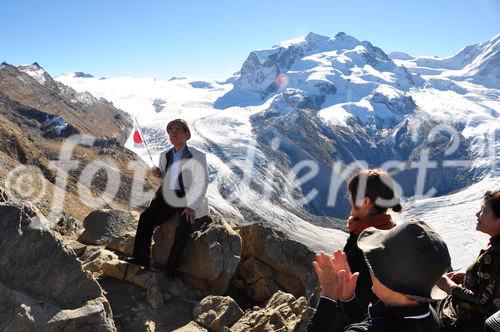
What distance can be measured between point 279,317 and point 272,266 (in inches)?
131

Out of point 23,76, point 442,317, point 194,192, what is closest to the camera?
point 442,317

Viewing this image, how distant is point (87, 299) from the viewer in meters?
7.02

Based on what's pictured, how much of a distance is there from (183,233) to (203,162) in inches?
58.7

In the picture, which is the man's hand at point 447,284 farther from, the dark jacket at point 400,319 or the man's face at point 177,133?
the man's face at point 177,133

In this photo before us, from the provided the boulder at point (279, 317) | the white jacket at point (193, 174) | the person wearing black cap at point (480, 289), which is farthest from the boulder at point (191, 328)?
the person wearing black cap at point (480, 289)

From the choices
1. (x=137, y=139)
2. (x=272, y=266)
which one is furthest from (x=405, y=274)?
(x=137, y=139)

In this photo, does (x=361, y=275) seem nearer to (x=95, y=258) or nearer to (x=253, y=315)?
(x=253, y=315)

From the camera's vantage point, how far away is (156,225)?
31.9ft

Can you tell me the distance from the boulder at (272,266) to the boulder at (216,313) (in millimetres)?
2235

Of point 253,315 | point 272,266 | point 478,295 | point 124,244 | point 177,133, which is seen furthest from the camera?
point 272,266

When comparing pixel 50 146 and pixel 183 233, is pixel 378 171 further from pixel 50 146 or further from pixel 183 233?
pixel 50 146

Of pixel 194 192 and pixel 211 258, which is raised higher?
pixel 194 192

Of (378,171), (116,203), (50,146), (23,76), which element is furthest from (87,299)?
(23,76)

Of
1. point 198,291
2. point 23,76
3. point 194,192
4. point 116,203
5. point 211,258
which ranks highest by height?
point 23,76
